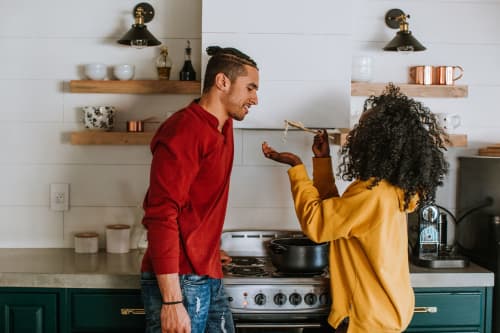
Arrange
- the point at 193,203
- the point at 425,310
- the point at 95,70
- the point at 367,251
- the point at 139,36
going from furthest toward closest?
the point at 95,70, the point at 139,36, the point at 425,310, the point at 367,251, the point at 193,203

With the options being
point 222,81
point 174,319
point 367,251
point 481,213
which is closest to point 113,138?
point 222,81

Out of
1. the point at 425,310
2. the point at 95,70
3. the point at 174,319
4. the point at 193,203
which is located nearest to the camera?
the point at 174,319

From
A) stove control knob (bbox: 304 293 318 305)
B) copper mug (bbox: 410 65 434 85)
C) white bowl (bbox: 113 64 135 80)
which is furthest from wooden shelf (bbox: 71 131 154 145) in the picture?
copper mug (bbox: 410 65 434 85)

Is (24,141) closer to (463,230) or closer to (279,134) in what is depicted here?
(279,134)

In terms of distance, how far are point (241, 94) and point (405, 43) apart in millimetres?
1019

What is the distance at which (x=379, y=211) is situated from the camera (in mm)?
2072

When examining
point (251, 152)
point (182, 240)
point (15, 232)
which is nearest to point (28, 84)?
point (15, 232)

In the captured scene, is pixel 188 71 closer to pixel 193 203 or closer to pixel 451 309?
pixel 193 203

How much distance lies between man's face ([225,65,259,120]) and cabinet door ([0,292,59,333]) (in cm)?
104

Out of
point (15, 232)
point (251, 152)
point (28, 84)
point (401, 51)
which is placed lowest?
point (15, 232)

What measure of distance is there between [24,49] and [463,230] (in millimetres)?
2271

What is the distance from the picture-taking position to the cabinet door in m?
2.39

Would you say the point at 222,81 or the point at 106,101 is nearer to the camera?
Answer: the point at 222,81

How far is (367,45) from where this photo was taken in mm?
2965
